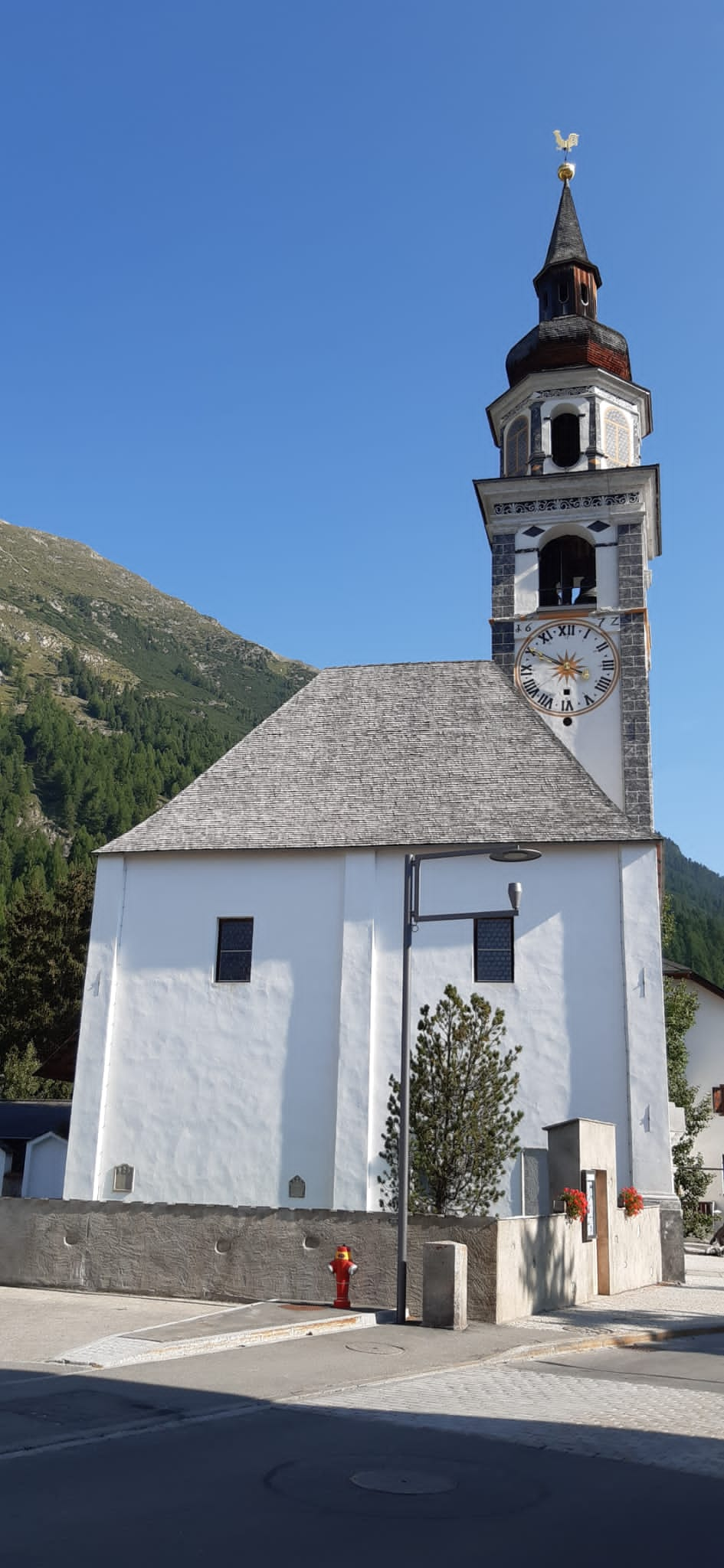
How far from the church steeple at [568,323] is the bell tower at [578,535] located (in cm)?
5

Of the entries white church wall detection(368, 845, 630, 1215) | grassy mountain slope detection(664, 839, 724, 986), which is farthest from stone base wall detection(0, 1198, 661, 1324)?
grassy mountain slope detection(664, 839, 724, 986)

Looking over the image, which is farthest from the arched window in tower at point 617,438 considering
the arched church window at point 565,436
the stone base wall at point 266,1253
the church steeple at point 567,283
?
the stone base wall at point 266,1253

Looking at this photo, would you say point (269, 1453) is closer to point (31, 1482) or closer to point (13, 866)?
point (31, 1482)

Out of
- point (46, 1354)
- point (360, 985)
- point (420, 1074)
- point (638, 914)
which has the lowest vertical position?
point (46, 1354)

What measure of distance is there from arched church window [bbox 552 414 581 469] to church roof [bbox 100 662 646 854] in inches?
348

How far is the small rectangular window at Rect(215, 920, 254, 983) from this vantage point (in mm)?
25406

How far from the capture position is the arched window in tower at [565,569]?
34312 mm

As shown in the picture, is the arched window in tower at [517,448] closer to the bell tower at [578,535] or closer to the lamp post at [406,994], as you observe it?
the bell tower at [578,535]

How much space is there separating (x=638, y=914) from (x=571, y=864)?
1.66m

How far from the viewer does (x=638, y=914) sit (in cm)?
2408

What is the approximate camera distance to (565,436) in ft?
118

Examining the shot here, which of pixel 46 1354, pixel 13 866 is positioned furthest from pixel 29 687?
pixel 46 1354

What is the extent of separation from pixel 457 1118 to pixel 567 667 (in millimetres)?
15387

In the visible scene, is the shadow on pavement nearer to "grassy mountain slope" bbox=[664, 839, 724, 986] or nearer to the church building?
the church building
